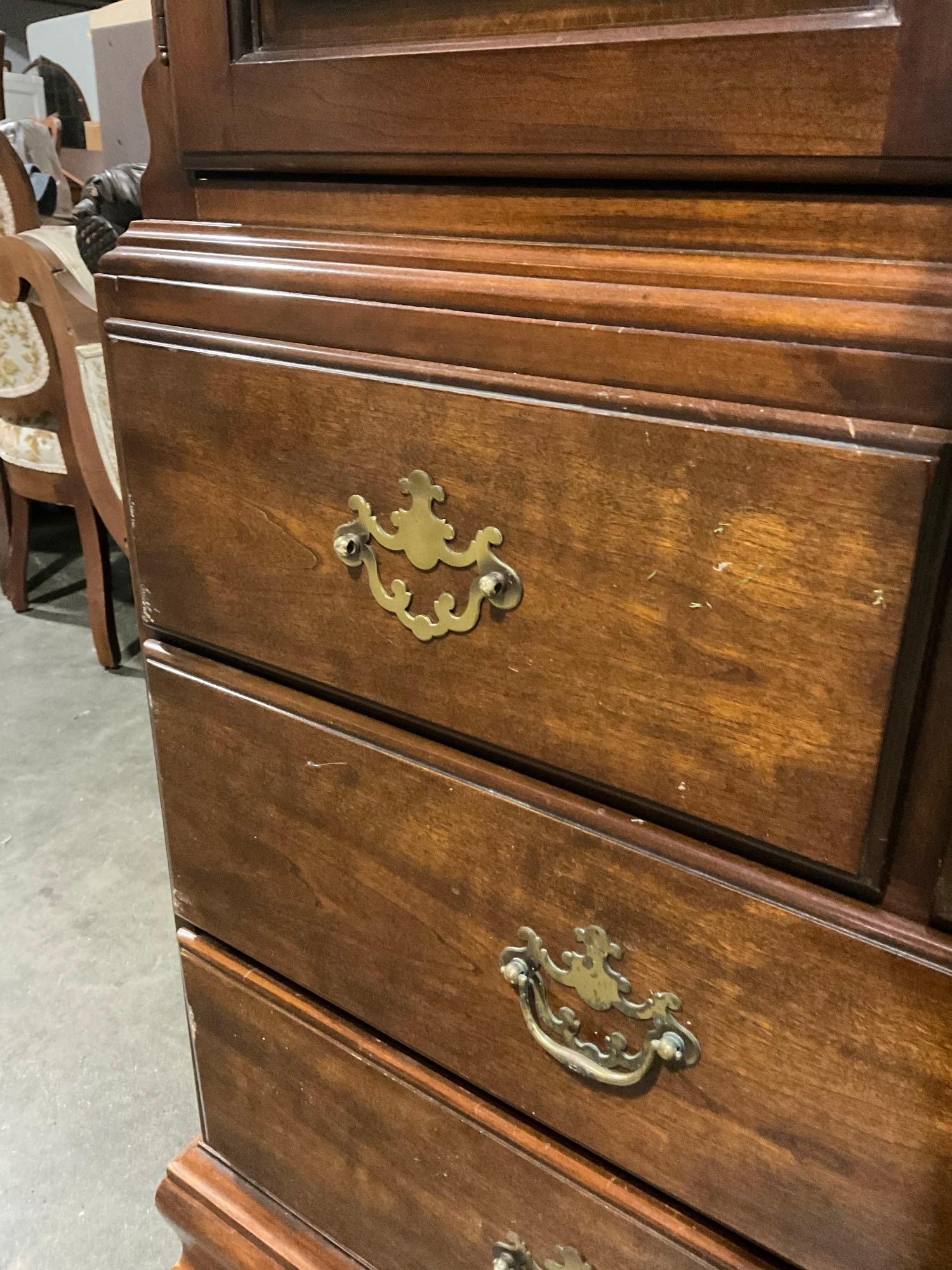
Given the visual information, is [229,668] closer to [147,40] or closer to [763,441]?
[763,441]

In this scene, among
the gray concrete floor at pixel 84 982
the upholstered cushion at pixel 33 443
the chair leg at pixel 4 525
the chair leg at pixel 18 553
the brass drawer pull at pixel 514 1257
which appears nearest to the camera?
the brass drawer pull at pixel 514 1257

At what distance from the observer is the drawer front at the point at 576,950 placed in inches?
14.3

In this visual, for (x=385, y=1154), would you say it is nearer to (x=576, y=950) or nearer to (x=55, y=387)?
(x=576, y=950)

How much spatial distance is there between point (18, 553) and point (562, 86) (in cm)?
180

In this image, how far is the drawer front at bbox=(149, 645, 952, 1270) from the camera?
0.36 metres

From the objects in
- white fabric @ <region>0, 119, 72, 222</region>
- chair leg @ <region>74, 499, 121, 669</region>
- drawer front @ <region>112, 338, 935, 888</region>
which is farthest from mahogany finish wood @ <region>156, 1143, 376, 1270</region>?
white fabric @ <region>0, 119, 72, 222</region>

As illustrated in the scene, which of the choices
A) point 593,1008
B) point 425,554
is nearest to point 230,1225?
point 593,1008

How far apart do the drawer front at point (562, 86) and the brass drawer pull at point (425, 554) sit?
136 mm

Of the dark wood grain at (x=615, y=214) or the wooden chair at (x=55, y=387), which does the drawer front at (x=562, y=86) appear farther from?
the wooden chair at (x=55, y=387)

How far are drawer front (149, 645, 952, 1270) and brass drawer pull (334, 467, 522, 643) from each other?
70mm

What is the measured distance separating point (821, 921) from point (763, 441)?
176 mm

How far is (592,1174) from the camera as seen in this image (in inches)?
18.3

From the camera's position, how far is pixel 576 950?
0.43 meters

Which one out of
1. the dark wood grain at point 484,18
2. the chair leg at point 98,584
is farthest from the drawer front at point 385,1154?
the chair leg at point 98,584
